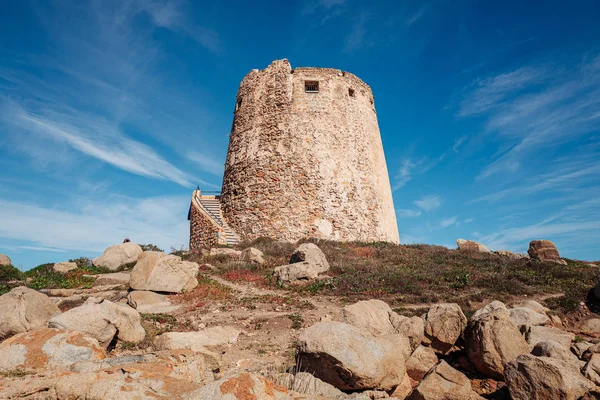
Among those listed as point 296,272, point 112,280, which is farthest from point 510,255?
point 112,280

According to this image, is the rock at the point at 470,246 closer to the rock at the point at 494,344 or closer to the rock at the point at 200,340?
the rock at the point at 494,344

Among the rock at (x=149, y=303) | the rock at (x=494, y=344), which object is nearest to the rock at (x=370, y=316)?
the rock at (x=494, y=344)

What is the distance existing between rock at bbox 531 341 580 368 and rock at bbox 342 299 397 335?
102 inches

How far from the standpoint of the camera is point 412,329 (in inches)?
301

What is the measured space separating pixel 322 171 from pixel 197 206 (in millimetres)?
8167

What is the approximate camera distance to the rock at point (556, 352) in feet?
20.5

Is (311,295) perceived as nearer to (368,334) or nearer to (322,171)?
(368,334)

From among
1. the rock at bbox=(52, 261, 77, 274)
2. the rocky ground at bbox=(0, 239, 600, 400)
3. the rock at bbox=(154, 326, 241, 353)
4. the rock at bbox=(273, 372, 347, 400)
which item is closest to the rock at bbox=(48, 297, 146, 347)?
the rocky ground at bbox=(0, 239, 600, 400)

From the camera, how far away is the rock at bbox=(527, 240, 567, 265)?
19609 millimetres

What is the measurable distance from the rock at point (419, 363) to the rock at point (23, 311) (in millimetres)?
7667

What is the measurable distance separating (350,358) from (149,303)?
7.77 meters

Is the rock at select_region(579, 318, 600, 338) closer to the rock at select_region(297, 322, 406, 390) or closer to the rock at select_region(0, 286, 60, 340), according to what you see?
the rock at select_region(297, 322, 406, 390)

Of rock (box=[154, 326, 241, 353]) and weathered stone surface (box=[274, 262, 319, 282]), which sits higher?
weathered stone surface (box=[274, 262, 319, 282])

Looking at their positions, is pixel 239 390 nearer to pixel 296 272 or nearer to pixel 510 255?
pixel 296 272
